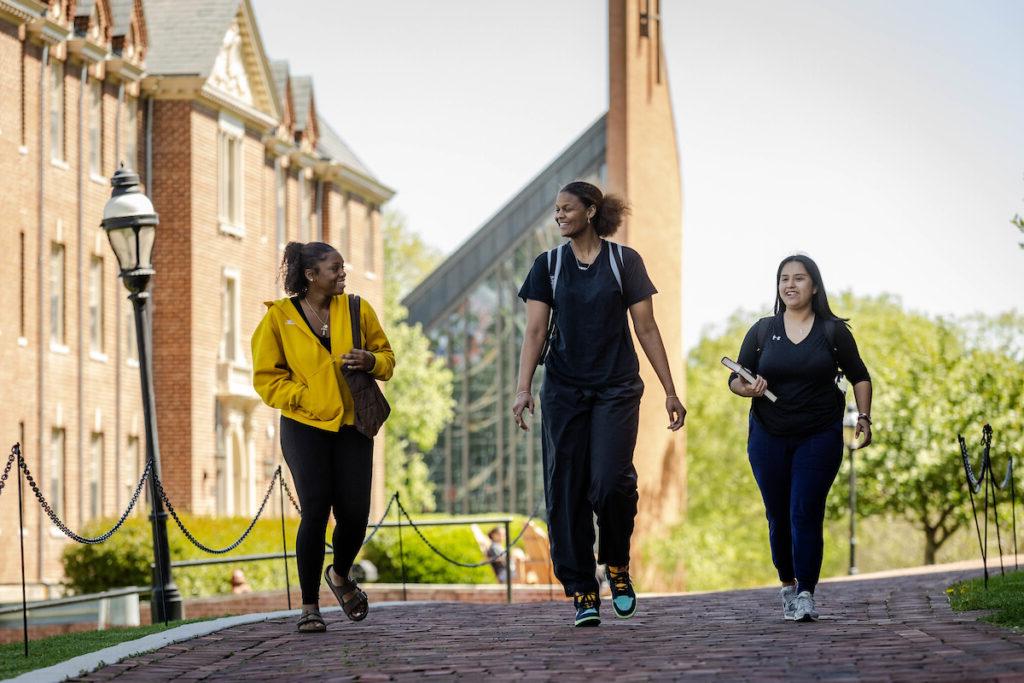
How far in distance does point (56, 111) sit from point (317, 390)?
73.3 feet

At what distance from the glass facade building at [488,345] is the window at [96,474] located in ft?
61.0

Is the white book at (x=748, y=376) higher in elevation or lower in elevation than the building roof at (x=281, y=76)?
lower

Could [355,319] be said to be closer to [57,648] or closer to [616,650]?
[57,648]

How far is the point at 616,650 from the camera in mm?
7691

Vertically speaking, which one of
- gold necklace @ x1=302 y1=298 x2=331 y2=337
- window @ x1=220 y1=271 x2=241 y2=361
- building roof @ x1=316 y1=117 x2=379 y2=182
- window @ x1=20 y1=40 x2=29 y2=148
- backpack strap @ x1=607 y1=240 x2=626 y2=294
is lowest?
gold necklace @ x1=302 y1=298 x2=331 y2=337

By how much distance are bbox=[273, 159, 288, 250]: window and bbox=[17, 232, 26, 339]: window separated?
11.0 m

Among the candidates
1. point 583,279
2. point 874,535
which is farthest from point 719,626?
point 874,535

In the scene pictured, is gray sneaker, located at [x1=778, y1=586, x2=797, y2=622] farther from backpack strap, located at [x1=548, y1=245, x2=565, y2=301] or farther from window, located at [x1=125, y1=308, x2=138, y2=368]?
window, located at [x1=125, y1=308, x2=138, y2=368]

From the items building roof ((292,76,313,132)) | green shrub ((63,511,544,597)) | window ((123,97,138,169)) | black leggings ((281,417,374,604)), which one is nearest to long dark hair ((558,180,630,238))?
black leggings ((281,417,374,604))

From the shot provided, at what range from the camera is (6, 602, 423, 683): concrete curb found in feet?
23.8

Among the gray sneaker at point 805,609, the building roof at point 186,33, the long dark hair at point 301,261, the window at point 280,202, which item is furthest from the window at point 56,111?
the gray sneaker at point 805,609

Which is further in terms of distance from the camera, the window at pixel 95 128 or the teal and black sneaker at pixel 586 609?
the window at pixel 95 128

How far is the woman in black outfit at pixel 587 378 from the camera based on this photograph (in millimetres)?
8664

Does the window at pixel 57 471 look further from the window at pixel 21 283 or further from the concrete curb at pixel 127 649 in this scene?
the concrete curb at pixel 127 649
